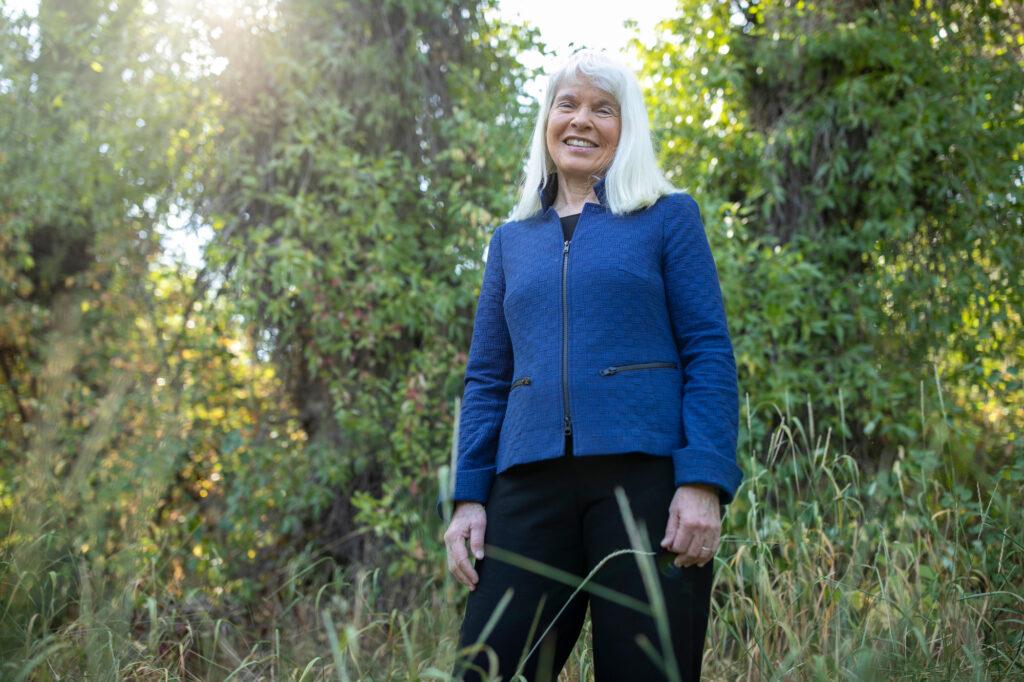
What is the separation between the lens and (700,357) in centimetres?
165

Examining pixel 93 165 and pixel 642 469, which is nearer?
pixel 642 469

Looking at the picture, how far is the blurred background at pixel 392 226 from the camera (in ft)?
12.3

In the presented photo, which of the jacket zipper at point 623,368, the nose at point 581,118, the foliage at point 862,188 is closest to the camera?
the jacket zipper at point 623,368

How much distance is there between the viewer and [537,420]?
1646 mm

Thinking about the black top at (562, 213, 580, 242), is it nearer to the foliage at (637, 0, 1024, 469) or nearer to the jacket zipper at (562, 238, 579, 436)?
the jacket zipper at (562, 238, 579, 436)

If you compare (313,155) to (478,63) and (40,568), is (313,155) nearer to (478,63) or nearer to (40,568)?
(478,63)

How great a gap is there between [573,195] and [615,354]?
0.43m

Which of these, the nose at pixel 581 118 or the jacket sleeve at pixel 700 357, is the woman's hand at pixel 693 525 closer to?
the jacket sleeve at pixel 700 357

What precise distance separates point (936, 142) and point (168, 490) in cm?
381

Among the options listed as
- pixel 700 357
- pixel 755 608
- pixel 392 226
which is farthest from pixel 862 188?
pixel 700 357

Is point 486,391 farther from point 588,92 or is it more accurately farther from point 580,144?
point 588,92

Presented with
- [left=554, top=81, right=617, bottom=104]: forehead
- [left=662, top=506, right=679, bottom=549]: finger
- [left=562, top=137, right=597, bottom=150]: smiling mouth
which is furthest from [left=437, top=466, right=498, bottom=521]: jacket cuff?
[left=554, top=81, right=617, bottom=104]: forehead

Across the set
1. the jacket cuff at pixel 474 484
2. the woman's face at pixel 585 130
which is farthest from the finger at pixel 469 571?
the woman's face at pixel 585 130

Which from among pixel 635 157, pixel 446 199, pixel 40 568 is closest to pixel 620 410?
pixel 635 157
